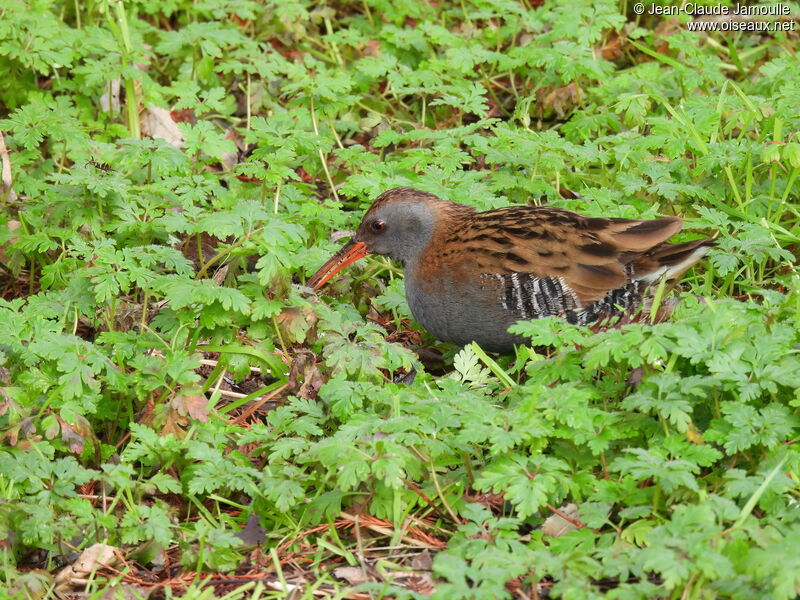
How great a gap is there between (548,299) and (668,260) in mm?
670

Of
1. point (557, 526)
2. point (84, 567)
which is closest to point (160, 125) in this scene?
point (84, 567)

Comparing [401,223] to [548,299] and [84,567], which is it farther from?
[84,567]

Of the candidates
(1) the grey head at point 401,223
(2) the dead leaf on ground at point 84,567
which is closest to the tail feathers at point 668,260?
(1) the grey head at point 401,223

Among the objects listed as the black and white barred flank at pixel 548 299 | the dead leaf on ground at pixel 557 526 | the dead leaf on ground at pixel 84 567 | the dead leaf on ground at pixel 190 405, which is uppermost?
the black and white barred flank at pixel 548 299

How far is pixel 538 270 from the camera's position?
5789mm

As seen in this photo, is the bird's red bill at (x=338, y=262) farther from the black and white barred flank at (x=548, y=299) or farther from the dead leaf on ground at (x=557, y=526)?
the dead leaf on ground at (x=557, y=526)

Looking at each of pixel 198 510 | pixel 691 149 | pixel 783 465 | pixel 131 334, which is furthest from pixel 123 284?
pixel 691 149

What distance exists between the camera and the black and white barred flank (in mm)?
5789

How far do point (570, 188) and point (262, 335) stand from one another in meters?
2.64

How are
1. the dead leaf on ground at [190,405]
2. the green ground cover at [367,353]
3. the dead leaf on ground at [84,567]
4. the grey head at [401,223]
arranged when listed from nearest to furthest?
1. the green ground cover at [367,353]
2. the dead leaf on ground at [84,567]
3. the dead leaf on ground at [190,405]
4. the grey head at [401,223]

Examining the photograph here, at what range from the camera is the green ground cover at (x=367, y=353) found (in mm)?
4348

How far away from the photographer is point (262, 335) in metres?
5.50

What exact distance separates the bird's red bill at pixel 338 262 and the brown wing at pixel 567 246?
0.62m

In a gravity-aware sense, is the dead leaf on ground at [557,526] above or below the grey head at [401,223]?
below
